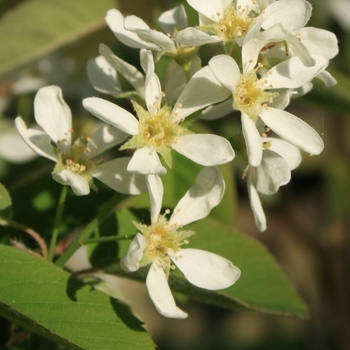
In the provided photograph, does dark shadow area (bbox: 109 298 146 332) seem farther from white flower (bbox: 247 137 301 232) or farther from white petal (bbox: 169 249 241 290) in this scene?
white flower (bbox: 247 137 301 232)

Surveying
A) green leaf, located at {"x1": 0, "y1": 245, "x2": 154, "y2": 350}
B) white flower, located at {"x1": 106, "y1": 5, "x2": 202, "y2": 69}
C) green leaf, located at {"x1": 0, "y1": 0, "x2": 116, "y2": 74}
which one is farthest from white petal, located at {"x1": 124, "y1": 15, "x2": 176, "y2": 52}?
green leaf, located at {"x1": 0, "y1": 0, "x2": 116, "y2": 74}

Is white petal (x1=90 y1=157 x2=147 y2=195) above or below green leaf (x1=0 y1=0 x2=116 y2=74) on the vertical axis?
below

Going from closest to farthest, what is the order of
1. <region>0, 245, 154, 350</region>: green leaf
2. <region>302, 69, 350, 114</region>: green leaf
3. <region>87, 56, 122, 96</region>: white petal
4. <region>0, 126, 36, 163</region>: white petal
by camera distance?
<region>0, 245, 154, 350</region>: green leaf < <region>87, 56, 122, 96</region>: white petal < <region>302, 69, 350, 114</region>: green leaf < <region>0, 126, 36, 163</region>: white petal

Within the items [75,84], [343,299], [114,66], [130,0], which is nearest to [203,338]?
[343,299]

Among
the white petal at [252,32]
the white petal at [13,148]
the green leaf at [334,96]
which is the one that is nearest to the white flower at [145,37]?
the white petal at [252,32]

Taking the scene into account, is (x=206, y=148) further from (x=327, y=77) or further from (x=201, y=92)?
(x=327, y=77)

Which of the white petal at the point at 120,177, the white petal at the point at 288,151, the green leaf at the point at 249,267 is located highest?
the white petal at the point at 120,177

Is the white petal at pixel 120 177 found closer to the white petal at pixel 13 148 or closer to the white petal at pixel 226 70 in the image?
the white petal at pixel 226 70

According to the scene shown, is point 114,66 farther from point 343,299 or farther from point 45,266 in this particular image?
point 343,299
